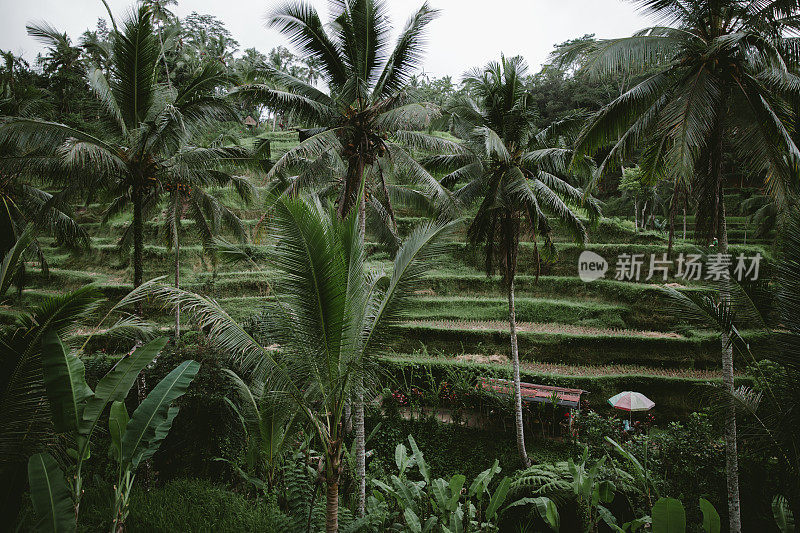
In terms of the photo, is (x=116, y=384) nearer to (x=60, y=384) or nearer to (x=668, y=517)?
(x=60, y=384)

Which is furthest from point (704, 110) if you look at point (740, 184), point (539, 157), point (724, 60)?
point (740, 184)

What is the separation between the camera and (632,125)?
279 inches

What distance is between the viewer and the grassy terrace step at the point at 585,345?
14492 mm

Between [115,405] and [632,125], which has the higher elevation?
[632,125]

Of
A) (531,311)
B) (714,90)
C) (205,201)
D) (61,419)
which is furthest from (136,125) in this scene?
(531,311)

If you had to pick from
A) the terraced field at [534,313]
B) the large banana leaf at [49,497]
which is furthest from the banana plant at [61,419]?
the terraced field at [534,313]

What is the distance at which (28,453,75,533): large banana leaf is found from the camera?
404 centimetres

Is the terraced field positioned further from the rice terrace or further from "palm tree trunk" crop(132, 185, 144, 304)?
"palm tree trunk" crop(132, 185, 144, 304)

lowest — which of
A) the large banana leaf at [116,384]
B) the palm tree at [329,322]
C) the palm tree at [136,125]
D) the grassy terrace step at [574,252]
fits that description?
the large banana leaf at [116,384]

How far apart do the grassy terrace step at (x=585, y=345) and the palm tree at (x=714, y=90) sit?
820cm

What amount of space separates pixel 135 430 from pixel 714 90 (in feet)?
28.2

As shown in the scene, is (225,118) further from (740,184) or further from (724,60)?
(740,184)

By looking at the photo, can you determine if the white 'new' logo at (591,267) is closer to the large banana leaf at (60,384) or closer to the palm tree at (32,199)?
the palm tree at (32,199)

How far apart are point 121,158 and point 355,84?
14.0 ft
